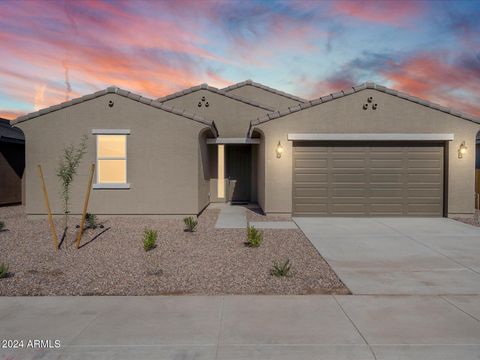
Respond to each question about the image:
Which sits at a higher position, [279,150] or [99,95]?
[99,95]

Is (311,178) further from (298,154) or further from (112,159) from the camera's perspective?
(112,159)

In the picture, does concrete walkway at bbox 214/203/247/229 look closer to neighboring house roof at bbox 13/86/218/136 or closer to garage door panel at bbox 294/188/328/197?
garage door panel at bbox 294/188/328/197

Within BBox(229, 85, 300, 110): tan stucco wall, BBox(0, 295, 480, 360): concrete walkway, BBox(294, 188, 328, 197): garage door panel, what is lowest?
BBox(0, 295, 480, 360): concrete walkway

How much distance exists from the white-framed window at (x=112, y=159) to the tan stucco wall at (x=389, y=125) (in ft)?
15.5

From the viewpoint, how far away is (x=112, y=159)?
11805 mm

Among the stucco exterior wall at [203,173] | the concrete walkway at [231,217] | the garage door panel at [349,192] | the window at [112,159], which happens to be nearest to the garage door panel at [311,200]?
the garage door panel at [349,192]

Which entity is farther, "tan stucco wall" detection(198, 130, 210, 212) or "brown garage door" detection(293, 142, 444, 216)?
"tan stucco wall" detection(198, 130, 210, 212)

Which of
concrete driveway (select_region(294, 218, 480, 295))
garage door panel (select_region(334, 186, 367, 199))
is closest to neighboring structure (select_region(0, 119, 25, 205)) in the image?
concrete driveway (select_region(294, 218, 480, 295))

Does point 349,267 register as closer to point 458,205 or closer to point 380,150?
point 380,150

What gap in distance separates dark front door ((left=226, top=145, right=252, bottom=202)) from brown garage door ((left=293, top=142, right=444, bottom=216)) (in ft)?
15.2

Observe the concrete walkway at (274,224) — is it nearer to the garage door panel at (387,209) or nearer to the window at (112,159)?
the garage door panel at (387,209)

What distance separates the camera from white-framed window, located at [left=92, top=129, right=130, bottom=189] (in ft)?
38.6

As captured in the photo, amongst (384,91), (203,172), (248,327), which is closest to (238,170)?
(203,172)

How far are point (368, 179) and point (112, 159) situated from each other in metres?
8.83
